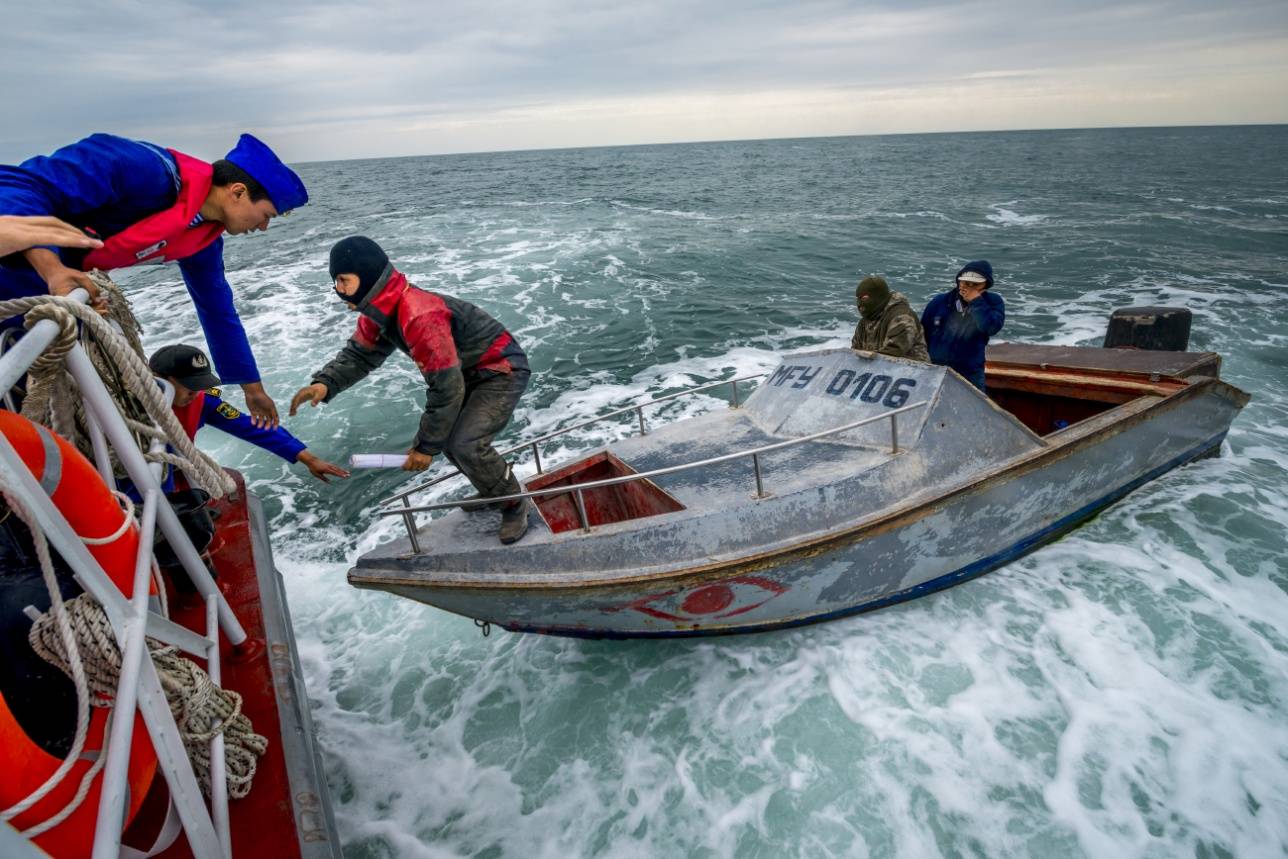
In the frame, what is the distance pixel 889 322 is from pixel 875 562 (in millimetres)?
2385

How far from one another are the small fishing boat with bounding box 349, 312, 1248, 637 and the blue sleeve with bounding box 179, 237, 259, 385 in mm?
1262

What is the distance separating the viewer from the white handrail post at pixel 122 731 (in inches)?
62.1

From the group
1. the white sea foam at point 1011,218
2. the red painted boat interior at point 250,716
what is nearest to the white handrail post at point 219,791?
the red painted boat interior at point 250,716

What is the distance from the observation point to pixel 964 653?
5.04 m

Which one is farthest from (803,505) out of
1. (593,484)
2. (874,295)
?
(874,295)

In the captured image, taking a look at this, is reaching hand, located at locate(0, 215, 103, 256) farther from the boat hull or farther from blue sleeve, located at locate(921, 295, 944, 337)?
blue sleeve, located at locate(921, 295, 944, 337)

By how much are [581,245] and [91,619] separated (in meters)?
23.0

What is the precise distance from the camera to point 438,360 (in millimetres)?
3539

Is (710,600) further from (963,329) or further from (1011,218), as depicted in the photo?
(1011,218)

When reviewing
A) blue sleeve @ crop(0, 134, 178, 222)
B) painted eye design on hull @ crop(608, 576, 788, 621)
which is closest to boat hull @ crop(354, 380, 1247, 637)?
painted eye design on hull @ crop(608, 576, 788, 621)

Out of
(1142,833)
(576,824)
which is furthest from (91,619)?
(1142,833)

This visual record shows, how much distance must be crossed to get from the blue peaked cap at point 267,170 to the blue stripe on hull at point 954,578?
10.9ft

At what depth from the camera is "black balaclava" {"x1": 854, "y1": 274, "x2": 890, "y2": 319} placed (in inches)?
229

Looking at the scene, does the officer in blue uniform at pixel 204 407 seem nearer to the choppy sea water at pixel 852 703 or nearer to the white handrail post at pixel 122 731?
the white handrail post at pixel 122 731
